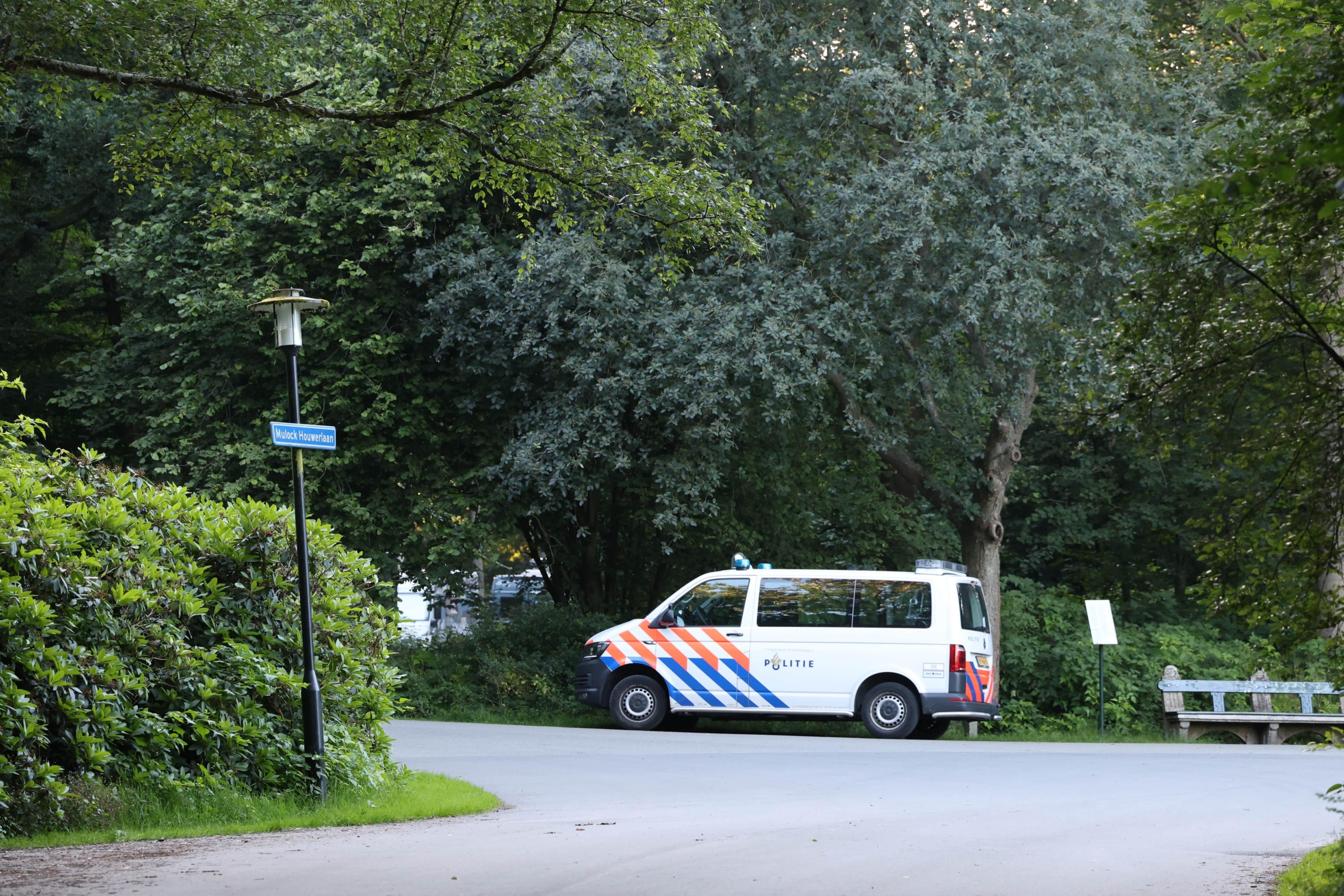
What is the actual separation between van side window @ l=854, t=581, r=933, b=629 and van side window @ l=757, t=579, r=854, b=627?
0.18 m

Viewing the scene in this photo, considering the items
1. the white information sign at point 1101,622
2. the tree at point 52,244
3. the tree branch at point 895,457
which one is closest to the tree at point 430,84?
the tree branch at point 895,457

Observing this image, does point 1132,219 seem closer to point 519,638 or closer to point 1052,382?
point 1052,382

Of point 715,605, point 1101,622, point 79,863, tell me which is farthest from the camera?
point 1101,622

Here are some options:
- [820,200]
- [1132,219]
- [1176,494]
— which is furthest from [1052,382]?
[1176,494]

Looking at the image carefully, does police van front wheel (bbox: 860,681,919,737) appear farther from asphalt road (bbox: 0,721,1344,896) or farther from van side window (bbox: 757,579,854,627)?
asphalt road (bbox: 0,721,1344,896)

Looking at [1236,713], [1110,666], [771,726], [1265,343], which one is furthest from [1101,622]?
[1265,343]

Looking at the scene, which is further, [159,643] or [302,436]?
[302,436]

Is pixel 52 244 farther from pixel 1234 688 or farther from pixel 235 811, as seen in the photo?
pixel 1234 688

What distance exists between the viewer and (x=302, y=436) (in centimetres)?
1034

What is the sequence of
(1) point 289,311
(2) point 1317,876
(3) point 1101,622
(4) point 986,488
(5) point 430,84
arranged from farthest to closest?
(4) point 986,488 < (3) point 1101,622 < (5) point 430,84 < (1) point 289,311 < (2) point 1317,876

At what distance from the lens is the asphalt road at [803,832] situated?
24.5ft

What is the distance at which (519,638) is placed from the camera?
75.7ft

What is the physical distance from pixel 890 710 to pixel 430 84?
10.4 metres

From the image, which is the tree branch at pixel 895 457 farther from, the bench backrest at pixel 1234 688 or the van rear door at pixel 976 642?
the bench backrest at pixel 1234 688
